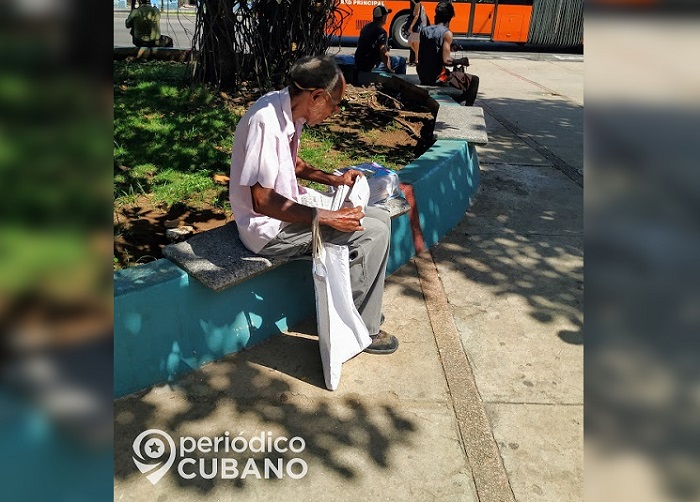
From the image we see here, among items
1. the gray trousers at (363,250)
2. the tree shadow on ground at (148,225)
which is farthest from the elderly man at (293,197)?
the tree shadow on ground at (148,225)

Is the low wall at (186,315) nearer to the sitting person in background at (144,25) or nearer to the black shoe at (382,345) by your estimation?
the black shoe at (382,345)

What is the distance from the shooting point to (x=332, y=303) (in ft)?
10.3

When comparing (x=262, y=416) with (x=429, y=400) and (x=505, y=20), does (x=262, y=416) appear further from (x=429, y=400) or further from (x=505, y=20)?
(x=505, y=20)

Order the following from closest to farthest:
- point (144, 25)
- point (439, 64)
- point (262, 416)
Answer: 1. point (262, 416)
2. point (439, 64)
3. point (144, 25)

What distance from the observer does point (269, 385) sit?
312 centimetres

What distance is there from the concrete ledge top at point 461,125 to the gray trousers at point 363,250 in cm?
224

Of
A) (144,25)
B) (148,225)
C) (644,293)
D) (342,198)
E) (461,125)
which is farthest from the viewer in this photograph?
(144,25)

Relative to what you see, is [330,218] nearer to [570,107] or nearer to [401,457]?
[401,457]

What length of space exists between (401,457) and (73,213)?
2.32 metres

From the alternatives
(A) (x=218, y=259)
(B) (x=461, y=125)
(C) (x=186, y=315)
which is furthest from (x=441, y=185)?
(C) (x=186, y=315)

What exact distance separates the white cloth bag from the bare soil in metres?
1.12

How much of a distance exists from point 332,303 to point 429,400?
2.13ft

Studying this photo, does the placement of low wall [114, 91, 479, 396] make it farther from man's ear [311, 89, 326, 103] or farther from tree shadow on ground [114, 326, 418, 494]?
man's ear [311, 89, 326, 103]

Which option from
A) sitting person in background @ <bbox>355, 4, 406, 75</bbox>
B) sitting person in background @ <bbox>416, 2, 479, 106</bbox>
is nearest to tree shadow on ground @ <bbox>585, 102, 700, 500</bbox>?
sitting person in background @ <bbox>416, 2, 479, 106</bbox>
